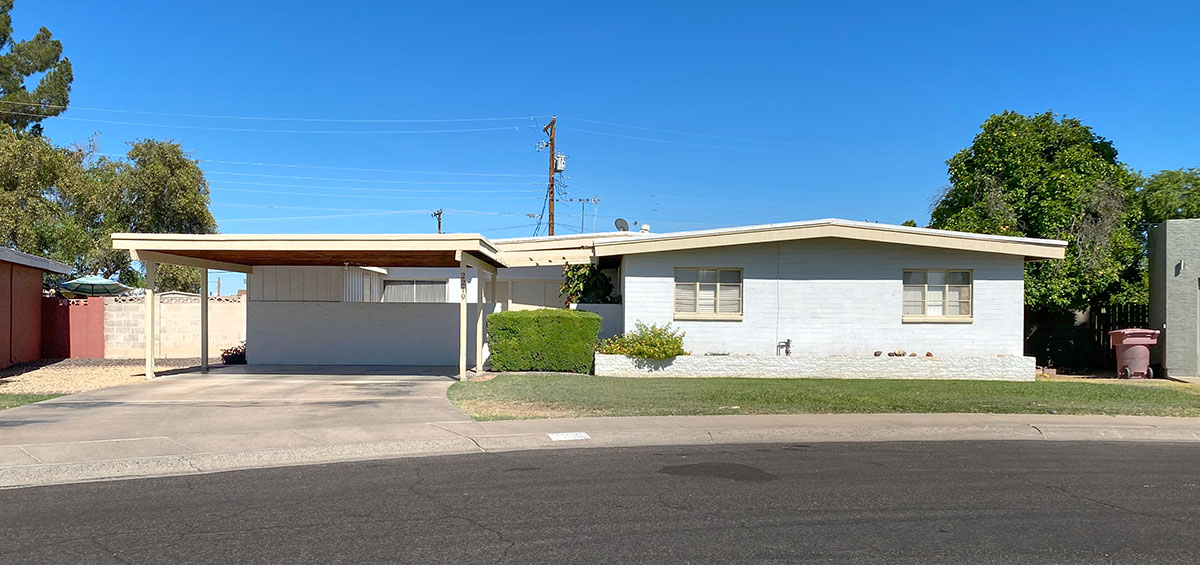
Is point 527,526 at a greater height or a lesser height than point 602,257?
lesser

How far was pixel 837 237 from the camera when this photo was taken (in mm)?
18094

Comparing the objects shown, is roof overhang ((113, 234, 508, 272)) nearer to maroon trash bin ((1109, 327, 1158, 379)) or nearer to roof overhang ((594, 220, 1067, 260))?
roof overhang ((594, 220, 1067, 260))

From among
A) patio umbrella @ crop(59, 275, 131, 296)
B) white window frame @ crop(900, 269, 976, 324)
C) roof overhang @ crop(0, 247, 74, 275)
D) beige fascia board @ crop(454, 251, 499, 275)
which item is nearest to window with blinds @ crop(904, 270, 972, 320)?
white window frame @ crop(900, 269, 976, 324)

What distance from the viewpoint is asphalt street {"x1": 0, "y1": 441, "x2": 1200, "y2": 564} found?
568 centimetres

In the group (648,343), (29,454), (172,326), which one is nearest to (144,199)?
(172,326)

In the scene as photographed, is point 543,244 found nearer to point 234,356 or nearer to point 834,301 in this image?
point 834,301

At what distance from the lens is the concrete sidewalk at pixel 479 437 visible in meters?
8.76

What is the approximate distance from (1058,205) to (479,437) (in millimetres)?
18124

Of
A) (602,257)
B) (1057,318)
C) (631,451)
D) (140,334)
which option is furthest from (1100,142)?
(140,334)

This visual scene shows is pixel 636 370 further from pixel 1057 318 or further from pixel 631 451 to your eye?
pixel 1057 318

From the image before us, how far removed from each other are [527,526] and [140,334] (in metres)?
19.9

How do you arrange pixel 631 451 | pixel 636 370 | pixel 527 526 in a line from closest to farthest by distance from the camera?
pixel 527 526 → pixel 631 451 → pixel 636 370

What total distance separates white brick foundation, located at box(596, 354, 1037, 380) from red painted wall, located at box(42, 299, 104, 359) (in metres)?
14.1

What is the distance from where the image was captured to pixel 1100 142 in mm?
27859
